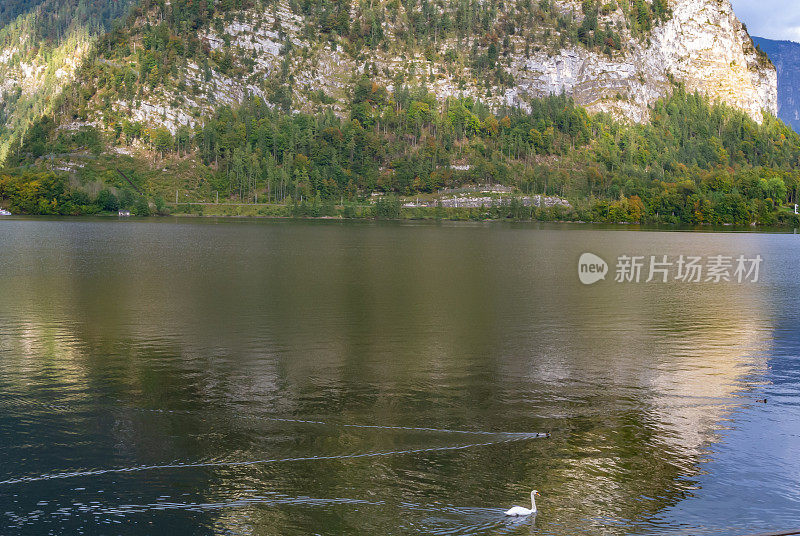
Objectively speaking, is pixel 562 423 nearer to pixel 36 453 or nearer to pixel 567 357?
pixel 567 357

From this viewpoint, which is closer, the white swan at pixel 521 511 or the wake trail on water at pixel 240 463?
the white swan at pixel 521 511

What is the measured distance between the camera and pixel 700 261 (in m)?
102

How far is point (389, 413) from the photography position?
2859cm

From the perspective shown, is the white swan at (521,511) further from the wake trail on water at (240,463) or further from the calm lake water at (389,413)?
the wake trail on water at (240,463)

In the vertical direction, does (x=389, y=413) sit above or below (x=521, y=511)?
above

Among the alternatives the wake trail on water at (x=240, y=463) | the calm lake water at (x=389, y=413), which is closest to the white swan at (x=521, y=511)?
the calm lake water at (x=389, y=413)

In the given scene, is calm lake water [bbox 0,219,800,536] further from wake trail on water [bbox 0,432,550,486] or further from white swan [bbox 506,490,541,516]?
white swan [bbox 506,490,541,516]

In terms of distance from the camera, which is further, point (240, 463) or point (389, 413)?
point (389, 413)

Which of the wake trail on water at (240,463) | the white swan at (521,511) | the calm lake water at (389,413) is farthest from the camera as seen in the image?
the wake trail on water at (240,463)

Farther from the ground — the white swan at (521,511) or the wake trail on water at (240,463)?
the wake trail on water at (240,463)

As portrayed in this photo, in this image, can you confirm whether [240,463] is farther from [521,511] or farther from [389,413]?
[521,511]

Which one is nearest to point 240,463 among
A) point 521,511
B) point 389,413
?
point 389,413

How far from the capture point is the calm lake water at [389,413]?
20.4 meters

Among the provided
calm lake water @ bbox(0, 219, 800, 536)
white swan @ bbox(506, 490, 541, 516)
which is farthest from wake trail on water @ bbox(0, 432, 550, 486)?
white swan @ bbox(506, 490, 541, 516)
